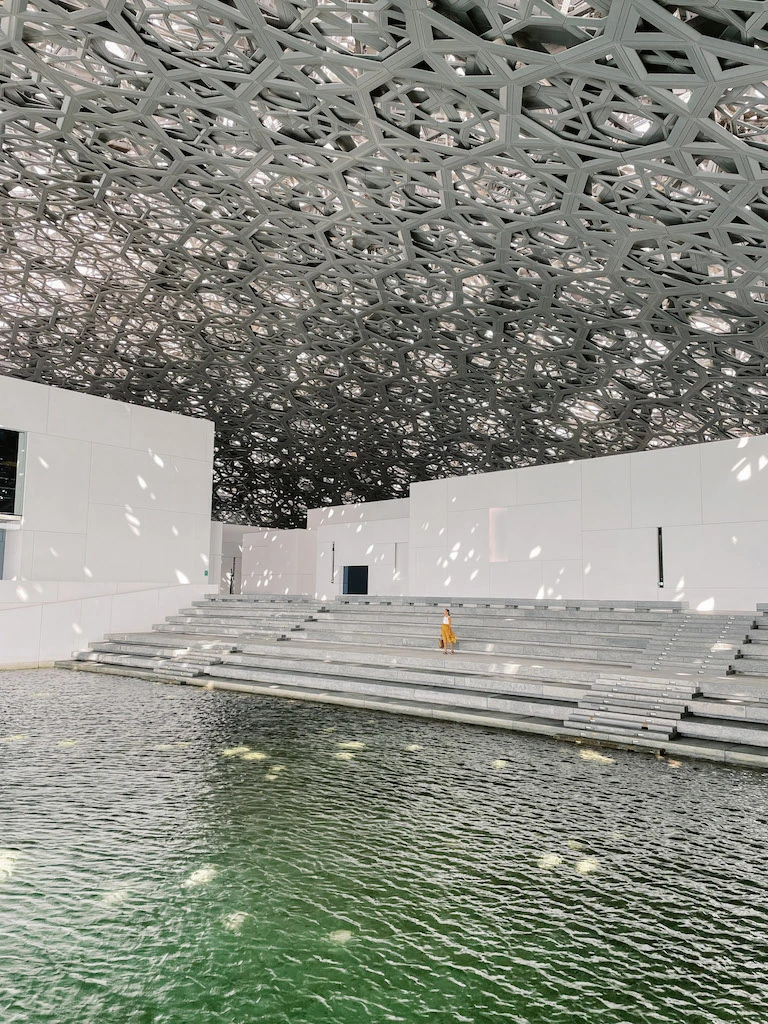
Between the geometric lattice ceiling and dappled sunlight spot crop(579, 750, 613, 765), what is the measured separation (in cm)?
1156

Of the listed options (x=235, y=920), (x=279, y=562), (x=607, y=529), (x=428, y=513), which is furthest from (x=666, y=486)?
(x=279, y=562)

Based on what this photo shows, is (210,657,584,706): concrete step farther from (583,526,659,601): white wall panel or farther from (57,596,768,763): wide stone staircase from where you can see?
(583,526,659,601): white wall panel

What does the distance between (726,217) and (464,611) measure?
10973mm

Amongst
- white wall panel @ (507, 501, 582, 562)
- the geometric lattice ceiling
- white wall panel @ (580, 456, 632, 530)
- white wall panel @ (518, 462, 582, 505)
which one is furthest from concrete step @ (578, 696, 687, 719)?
the geometric lattice ceiling

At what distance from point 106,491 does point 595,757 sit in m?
16.9

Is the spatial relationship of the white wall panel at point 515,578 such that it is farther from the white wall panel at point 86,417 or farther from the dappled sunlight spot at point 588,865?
the dappled sunlight spot at point 588,865

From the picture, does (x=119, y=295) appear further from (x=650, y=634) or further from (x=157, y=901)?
(x=157, y=901)

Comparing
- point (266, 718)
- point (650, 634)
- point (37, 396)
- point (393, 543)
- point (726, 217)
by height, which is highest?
point (726, 217)

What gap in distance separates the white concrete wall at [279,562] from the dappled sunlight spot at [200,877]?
102 ft

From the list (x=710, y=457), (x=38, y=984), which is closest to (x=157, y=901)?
Result: (x=38, y=984)

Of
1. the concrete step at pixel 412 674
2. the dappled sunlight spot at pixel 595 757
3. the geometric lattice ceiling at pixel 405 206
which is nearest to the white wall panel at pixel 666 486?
the geometric lattice ceiling at pixel 405 206

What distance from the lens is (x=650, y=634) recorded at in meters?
12.4

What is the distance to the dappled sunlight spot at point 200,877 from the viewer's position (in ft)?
13.7

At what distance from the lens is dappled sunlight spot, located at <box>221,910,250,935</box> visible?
362 cm
